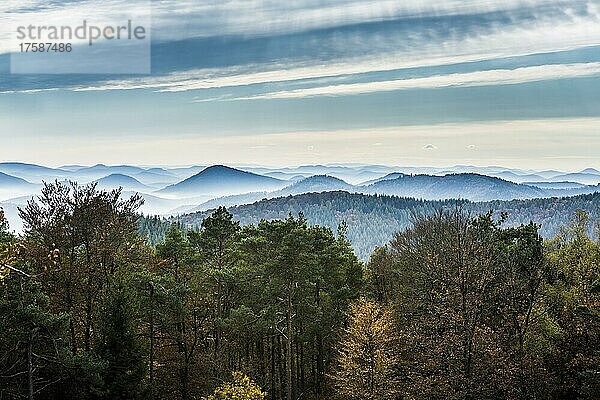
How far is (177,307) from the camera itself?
22.1 metres

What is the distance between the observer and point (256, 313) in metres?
26.7

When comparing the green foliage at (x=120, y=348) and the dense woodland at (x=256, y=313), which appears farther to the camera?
the green foliage at (x=120, y=348)

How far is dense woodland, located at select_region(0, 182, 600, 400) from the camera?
64.2 feet

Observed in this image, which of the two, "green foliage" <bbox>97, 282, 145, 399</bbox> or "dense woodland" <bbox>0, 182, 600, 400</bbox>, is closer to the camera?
"dense woodland" <bbox>0, 182, 600, 400</bbox>

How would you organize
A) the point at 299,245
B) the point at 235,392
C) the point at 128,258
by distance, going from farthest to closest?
the point at 299,245 < the point at 128,258 < the point at 235,392

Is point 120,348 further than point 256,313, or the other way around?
point 256,313

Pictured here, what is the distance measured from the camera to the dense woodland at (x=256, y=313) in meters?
19.6

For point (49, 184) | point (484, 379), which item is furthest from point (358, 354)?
point (49, 184)

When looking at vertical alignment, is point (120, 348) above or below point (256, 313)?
above

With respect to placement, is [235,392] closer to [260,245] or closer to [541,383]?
[260,245]

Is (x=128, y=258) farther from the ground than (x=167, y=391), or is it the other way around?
(x=128, y=258)

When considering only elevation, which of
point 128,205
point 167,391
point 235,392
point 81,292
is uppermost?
point 128,205

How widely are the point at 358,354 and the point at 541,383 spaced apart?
7.66 metres

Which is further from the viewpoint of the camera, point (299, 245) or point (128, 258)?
point (299, 245)
